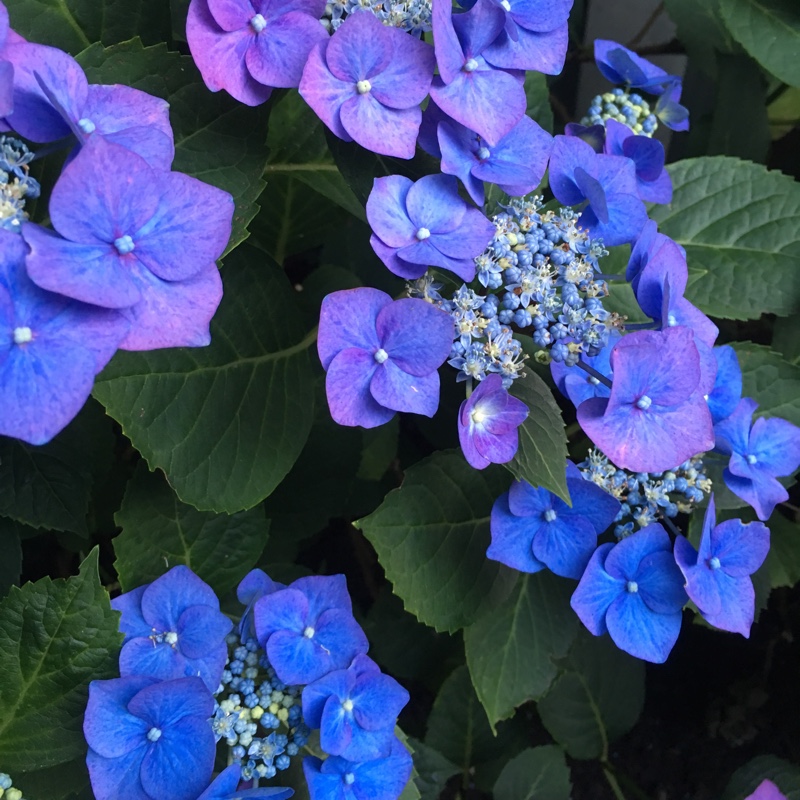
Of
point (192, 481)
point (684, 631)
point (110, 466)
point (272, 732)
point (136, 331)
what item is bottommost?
point (684, 631)

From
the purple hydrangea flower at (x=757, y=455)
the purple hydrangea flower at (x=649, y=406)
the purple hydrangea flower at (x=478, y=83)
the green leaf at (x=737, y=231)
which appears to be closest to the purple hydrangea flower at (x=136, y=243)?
the purple hydrangea flower at (x=478, y=83)

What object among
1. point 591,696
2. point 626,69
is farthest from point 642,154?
point 591,696

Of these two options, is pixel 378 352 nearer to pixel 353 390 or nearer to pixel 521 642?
pixel 353 390

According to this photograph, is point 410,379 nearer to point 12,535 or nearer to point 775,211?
point 12,535

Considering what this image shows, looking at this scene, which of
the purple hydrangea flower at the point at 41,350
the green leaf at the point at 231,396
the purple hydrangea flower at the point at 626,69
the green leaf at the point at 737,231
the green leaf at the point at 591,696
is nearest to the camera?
the purple hydrangea flower at the point at 41,350

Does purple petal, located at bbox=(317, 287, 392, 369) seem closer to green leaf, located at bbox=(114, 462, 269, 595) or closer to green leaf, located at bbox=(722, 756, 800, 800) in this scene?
green leaf, located at bbox=(114, 462, 269, 595)

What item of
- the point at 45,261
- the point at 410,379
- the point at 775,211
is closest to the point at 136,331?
the point at 45,261

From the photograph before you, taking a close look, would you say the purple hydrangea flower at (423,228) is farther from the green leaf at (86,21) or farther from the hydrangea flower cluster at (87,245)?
the green leaf at (86,21)
